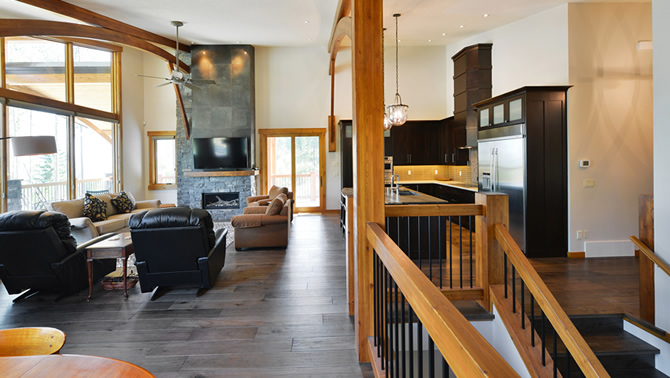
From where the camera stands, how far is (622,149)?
4.94 metres

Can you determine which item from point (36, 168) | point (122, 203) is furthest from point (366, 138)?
point (36, 168)

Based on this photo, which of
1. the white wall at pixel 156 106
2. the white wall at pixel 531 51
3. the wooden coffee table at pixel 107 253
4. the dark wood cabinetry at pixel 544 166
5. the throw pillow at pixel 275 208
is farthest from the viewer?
the white wall at pixel 156 106

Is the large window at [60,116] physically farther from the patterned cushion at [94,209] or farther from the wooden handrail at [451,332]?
the wooden handrail at [451,332]

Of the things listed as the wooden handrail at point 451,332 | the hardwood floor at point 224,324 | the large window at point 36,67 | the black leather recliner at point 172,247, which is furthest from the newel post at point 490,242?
the large window at point 36,67

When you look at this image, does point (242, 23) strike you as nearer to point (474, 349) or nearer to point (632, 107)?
point (632, 107)

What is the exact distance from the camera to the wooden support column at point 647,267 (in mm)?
2818

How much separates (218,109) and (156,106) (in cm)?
211

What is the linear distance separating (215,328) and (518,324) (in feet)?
8.14

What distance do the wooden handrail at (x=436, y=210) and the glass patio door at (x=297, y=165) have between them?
22.4ft

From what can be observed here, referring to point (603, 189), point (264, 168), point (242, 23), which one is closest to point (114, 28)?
point (242, 23)

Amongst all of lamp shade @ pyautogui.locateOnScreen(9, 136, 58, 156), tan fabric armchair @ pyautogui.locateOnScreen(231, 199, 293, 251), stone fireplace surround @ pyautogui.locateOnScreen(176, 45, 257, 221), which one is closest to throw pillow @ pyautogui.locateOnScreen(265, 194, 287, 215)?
tan fabric armchair @ pyautogui.locateOnScreen(231, 199, 293, 251)

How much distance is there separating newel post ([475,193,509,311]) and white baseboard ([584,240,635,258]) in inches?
121

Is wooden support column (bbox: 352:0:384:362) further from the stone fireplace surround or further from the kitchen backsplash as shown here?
the stone fireplace surround

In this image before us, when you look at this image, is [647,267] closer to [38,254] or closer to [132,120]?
[38,254]
